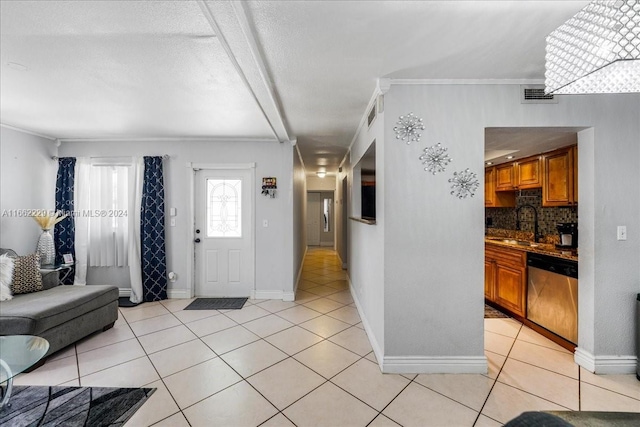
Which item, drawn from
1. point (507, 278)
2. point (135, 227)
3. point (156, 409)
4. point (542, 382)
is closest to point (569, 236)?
point (507, 278)

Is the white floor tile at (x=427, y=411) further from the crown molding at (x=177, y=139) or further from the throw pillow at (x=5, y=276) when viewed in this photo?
the throw pillow at (x=5, y=276)

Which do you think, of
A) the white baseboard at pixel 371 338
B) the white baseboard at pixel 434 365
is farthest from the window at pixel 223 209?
the white baseboard at pixel 434 365

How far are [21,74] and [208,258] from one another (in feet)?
9.23

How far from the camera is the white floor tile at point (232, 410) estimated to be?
1.70 metres

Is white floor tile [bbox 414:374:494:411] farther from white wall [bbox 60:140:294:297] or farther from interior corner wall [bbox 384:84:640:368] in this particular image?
white wall [bbox 60:140:294:297]

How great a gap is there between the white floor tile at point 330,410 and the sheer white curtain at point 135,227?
10.6ft

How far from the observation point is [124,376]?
2160 millimetres

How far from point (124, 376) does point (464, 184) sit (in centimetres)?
321

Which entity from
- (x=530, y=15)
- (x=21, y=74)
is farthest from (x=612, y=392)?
(x=21, y=74)

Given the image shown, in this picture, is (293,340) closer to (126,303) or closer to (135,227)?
(126,303)

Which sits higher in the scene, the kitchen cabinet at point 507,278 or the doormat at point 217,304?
the kitchen cabinet at point 507,278

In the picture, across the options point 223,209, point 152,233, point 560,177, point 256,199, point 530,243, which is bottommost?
point 530,243

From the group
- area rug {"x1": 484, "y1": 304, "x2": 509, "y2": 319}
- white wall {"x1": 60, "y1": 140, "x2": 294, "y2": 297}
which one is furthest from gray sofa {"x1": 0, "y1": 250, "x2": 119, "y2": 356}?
area rug {"x1": 484, "y1": 304, "x2": 509, "y2": 319}

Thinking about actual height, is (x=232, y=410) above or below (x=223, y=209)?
below
